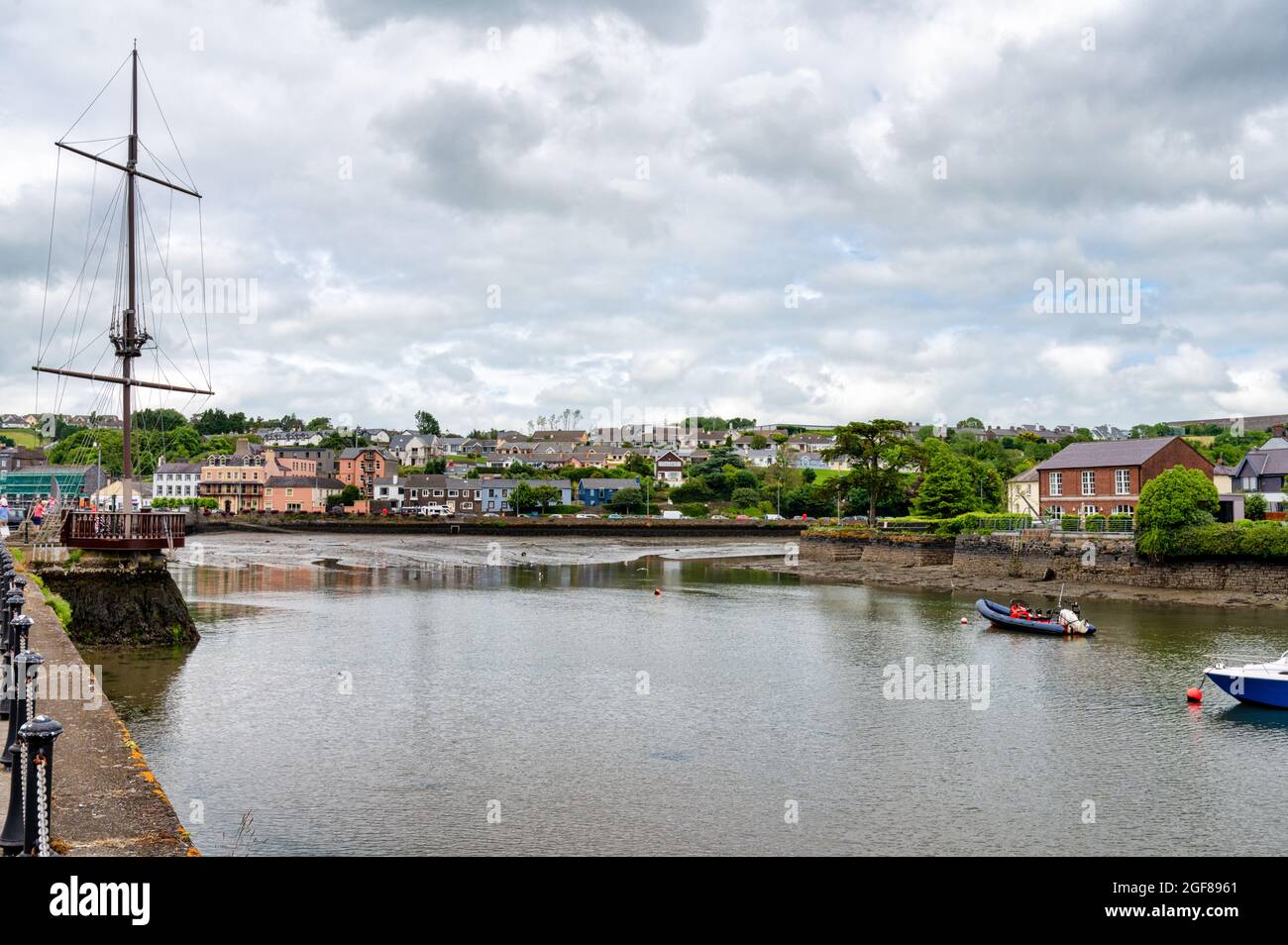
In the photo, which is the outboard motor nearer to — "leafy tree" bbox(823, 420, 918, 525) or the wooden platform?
the wooden platform

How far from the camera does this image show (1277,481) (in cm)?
7462

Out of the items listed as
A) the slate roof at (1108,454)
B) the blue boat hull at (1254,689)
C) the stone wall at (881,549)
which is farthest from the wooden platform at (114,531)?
the slate roof at (1108,454)

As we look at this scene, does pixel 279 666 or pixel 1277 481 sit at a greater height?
pixel 1277 481

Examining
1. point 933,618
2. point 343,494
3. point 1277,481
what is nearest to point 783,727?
point 933,618

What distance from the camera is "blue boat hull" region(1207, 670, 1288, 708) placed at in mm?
28281

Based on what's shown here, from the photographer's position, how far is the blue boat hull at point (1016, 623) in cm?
4331

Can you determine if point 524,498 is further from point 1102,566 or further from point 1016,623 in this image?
point 1016,623

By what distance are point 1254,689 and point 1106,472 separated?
45.4 m

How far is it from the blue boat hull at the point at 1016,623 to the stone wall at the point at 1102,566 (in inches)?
595

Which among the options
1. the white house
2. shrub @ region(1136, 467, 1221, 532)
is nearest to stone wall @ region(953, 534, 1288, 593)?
shrub @ region(1136, 467, 1221, 532)

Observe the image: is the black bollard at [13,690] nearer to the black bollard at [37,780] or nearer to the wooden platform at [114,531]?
the black bollard at [37,780]

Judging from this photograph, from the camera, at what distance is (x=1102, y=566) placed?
61.0 meters
